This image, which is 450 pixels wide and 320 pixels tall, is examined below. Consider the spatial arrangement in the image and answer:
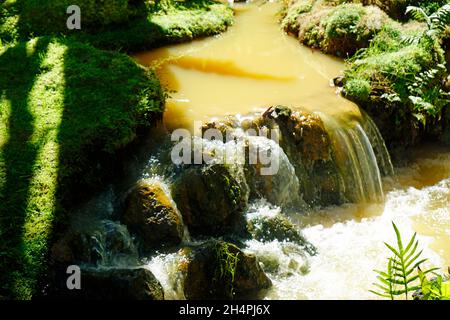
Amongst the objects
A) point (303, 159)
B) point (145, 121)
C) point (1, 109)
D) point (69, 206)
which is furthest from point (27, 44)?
point (303, 159)

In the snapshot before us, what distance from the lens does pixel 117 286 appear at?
575cm

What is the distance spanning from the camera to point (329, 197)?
893 cm

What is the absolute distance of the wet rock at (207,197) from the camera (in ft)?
23.6

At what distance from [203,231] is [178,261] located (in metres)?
0.89

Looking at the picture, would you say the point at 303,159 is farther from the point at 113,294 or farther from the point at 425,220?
the point at 113,294

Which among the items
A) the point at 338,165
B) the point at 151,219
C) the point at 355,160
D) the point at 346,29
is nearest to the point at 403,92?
the point at 355,160

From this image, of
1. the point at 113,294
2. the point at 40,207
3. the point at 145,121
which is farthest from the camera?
the point at 145,121

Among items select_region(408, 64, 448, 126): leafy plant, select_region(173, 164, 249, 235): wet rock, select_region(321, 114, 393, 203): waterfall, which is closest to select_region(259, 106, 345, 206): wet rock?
select_region(321, 114, 393, 203): waterfall

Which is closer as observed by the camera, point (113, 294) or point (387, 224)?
point (113, 294)

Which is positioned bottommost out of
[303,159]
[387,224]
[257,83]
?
[387,224]

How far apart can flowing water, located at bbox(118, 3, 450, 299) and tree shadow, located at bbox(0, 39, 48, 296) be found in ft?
5.50

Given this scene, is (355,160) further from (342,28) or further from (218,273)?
(342,28)

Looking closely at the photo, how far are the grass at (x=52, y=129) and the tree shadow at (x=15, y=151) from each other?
11 mm

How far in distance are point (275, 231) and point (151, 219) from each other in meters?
1.96
